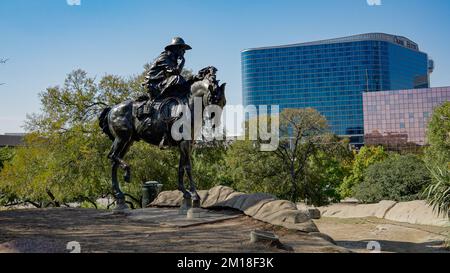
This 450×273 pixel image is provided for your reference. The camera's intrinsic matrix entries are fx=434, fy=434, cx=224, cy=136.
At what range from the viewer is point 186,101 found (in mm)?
9203

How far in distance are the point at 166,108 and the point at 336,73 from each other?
107 metres

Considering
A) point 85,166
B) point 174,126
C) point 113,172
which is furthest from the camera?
point 85,166

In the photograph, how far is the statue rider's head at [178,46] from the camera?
32.0ft

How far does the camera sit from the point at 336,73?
111 m

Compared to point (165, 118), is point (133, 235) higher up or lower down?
lower down

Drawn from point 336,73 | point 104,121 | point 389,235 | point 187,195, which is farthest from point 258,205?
point 336,73

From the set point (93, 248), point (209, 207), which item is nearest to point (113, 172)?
point (209, 207)

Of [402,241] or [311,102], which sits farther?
[311,102]

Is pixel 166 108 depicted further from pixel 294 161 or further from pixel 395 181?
pixel 294 161

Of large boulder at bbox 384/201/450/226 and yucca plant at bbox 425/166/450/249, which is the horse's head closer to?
yucca plant at bbox 425/166/450/249

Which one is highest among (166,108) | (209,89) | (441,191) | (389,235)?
(209,89)

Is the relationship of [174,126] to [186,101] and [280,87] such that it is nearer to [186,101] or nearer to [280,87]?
[186,101]

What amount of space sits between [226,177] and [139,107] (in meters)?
19.2

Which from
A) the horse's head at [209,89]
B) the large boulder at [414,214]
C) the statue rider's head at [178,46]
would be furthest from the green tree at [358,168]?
the horse's head at [209,89]
